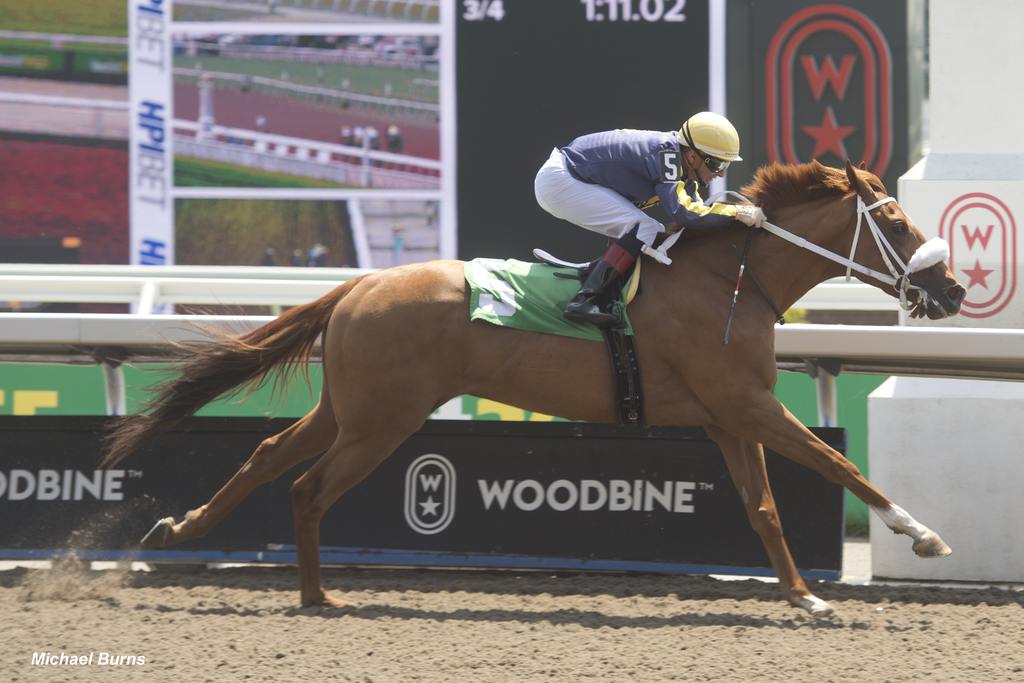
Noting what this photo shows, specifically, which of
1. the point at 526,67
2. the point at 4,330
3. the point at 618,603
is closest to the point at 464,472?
the point at 618,603

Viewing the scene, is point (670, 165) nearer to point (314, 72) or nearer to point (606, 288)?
point (606, 288)

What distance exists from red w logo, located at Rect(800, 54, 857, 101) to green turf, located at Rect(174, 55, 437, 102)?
2543 mm

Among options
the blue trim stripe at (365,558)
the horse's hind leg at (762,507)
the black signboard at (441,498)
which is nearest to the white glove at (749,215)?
the horse's hind leg at (762,507)

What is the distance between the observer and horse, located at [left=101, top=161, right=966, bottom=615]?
17.9 feet

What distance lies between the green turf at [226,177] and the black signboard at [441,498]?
3648 mm

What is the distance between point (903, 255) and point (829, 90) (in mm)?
4042

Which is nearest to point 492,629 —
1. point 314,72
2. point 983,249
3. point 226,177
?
point 983,249

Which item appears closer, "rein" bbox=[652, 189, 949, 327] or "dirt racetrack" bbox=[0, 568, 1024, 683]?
"dirt racetrack" bbox=[0, 568, 1024, 683]

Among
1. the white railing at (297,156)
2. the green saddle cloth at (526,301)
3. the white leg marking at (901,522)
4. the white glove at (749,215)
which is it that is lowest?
the white leg marking at (901,522)

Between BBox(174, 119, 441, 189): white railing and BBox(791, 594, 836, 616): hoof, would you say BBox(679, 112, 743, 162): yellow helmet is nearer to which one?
BBox(791, 594, 836, 616): hoof

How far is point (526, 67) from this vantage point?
376 inches

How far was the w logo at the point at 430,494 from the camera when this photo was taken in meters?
6.31

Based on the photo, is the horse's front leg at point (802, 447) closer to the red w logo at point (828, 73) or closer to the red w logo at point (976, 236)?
the red w logo at point (976, 236)

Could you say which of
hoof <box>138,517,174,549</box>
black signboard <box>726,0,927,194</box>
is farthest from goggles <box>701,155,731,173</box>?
black signboard <box>726,0,927,194</box>
